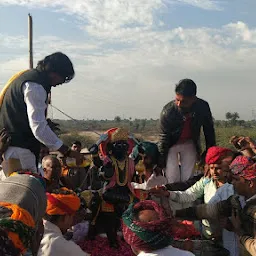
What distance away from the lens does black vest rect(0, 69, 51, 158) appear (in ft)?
13.7

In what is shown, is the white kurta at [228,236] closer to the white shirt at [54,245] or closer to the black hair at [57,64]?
the white shirt at [54,245]

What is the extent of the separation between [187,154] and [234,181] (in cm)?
→ 159

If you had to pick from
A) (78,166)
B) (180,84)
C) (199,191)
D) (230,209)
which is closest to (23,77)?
(180,84)

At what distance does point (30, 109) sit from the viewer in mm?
4055

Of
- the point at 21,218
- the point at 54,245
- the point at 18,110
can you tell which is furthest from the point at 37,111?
the point at 21,218

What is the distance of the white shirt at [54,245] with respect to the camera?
3.14 metres

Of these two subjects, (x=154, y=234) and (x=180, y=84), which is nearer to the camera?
(x=154, y=234)

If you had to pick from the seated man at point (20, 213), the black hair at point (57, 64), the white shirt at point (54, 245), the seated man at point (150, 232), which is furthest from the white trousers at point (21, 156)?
the seated man at point (150, 232)

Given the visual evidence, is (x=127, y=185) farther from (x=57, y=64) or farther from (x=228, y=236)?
(x=57, y=64)

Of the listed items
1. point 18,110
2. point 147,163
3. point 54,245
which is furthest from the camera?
point 147,163

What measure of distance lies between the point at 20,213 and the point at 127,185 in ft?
8.49

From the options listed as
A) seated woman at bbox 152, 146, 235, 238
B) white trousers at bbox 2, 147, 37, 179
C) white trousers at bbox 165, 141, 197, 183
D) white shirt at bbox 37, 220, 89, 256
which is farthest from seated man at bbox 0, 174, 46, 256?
white trousers at bbox 165, 141, 197, 183

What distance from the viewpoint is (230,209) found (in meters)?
3.31

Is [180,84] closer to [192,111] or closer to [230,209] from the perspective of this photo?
[192,111]
